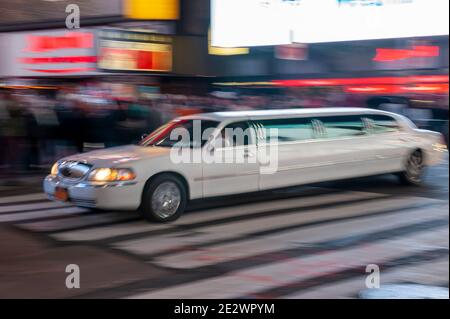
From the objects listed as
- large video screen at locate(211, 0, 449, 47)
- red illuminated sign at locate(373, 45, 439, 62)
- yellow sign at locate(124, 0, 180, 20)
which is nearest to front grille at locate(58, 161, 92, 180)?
yellow sign at locate(124, 0, 180, 20)

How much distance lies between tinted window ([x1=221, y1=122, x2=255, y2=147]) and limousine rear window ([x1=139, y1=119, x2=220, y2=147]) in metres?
0.18

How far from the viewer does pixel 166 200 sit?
24.5 feet

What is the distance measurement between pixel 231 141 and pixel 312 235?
1833 mm

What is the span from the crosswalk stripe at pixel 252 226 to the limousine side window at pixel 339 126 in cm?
111

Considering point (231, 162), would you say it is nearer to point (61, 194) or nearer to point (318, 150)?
point (318, 150)

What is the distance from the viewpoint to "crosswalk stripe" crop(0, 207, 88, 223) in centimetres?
717

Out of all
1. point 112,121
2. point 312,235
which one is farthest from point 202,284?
point 112,121

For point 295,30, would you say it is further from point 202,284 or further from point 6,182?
point 6,182

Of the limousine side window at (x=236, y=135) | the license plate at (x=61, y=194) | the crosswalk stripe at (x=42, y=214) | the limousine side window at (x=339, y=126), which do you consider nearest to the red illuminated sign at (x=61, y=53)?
the license plate at (x=61, y=194)

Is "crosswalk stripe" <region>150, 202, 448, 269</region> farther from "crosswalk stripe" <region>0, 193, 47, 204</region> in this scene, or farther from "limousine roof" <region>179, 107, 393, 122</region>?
"crosswalk stripe" <region>0, 193, 47, 204</region>

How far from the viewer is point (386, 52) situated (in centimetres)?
834

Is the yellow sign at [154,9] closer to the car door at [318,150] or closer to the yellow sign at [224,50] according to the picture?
the yellow sign at [224,50]

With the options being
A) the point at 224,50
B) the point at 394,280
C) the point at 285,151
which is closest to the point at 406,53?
the point at 285,151

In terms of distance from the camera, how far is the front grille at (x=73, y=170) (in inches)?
283
